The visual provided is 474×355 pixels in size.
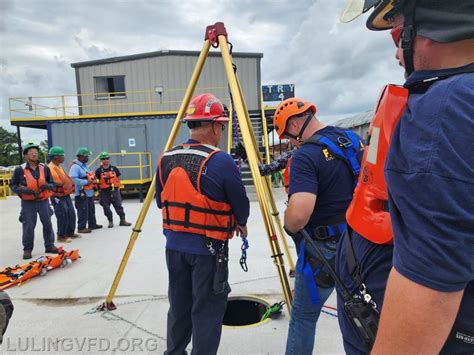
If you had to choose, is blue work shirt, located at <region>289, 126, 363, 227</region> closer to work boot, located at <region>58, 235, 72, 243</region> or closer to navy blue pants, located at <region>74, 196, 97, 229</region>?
work boot, located at <region>58, 235, 72, 243</region>

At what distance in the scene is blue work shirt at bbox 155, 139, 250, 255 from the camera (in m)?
2.14

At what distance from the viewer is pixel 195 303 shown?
2.17 m

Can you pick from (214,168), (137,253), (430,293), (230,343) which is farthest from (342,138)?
(137,253)

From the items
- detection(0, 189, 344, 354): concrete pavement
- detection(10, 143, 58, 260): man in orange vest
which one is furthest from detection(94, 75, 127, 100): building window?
detection(0, 189, 344, 354): concrete pavement

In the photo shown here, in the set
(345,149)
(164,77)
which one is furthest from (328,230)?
(164,77)

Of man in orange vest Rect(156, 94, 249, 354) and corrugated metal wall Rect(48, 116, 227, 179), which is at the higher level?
corrugated metal wall Rect(48, 116, 227, 179)

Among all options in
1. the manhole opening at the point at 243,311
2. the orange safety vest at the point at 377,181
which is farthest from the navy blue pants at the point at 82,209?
the orange safety vest at the point at 377,181

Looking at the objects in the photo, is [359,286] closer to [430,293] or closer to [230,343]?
[430,293]

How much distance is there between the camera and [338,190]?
204cm

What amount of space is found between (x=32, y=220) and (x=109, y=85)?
15163 millimetres

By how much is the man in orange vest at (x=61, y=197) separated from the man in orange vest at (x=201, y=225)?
519cm

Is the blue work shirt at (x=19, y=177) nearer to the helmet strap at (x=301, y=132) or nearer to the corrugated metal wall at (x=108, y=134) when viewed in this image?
the helmet strap at (x=301, y=132)

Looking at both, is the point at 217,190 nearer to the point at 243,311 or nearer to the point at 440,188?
the point at 440,188

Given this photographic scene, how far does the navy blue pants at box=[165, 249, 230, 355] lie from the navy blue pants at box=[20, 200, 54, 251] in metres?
4.40
